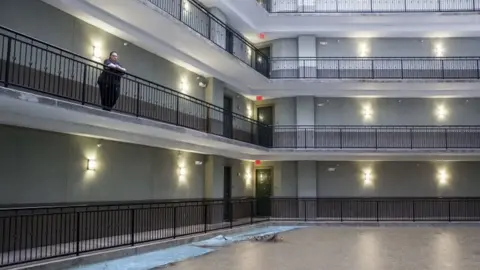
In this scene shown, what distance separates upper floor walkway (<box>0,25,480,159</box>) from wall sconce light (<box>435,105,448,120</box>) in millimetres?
625

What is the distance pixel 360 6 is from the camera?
2344 centimetres

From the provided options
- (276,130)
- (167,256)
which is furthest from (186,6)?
(167,256)

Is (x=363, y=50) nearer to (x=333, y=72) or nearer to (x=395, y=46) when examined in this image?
(x=395, y=46)

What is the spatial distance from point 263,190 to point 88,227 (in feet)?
42.3

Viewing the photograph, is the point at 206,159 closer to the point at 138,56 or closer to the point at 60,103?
the point at 138,56

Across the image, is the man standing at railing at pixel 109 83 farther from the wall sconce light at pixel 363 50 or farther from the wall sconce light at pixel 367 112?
the wall sconce light at pixel 363 50

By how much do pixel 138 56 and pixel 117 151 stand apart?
330 cm

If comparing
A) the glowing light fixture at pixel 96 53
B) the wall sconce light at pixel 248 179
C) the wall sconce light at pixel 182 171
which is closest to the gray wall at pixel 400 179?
the wall sconce light at pixel 248 179

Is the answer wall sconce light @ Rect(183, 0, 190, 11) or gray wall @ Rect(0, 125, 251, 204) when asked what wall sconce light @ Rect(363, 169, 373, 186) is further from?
wall sconce light @ Rect(183, 0, 190, 11)

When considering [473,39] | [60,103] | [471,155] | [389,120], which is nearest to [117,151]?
[60,103]

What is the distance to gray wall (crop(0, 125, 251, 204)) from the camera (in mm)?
10516

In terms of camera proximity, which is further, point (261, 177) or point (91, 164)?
point (261, 177)

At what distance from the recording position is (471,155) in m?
22.5

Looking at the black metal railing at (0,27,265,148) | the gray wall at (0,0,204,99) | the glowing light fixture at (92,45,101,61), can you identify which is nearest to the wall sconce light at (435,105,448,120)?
the black metal railing at (0,27,265,148)
